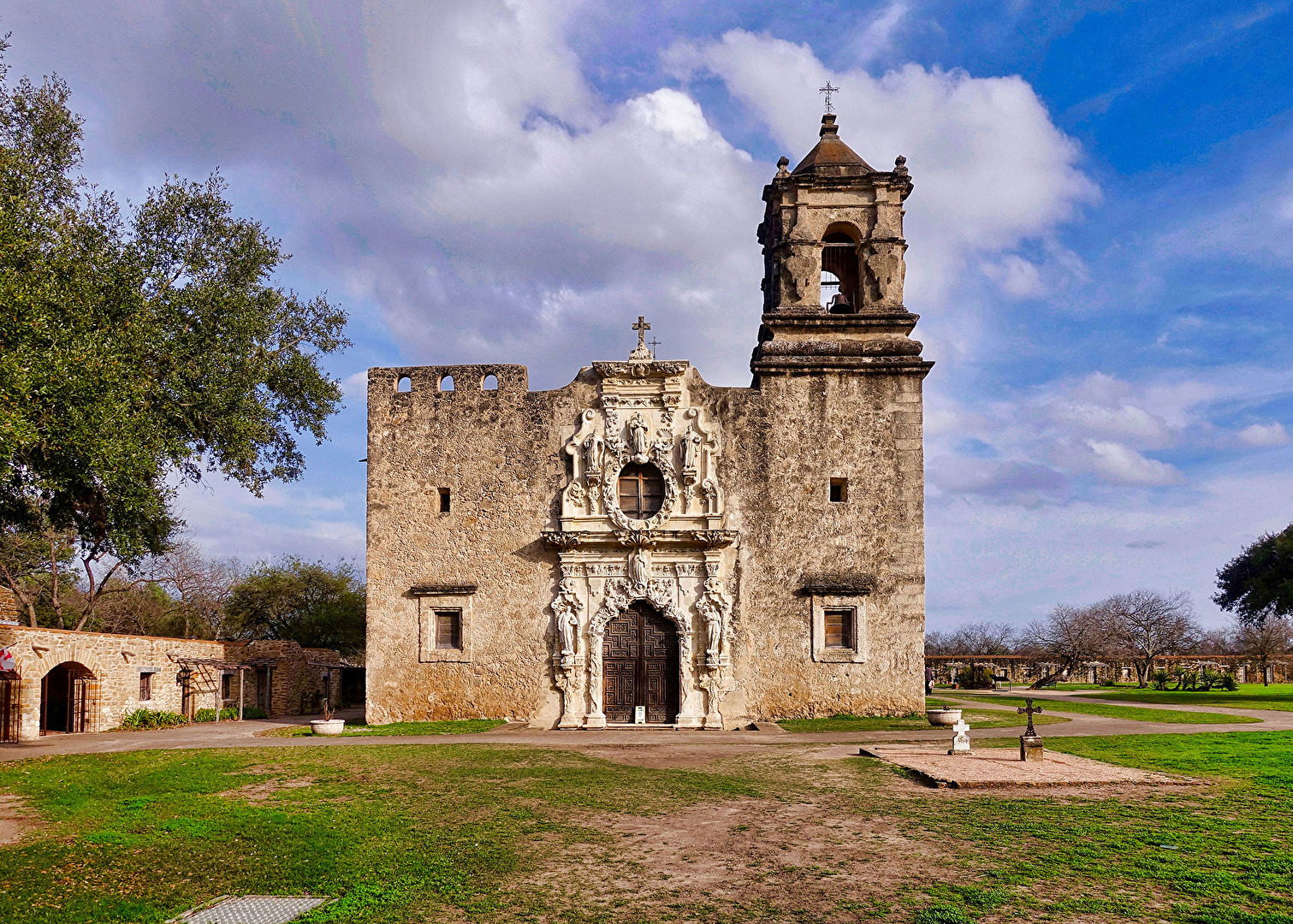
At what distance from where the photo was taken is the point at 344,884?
647 centimetres

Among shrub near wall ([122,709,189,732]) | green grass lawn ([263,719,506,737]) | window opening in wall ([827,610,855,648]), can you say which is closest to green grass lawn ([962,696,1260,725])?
window opening in wall ([827,610,855,648])

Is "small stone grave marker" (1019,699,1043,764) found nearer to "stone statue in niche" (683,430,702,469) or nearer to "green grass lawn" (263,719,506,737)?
"stone statue in niche" (683,430,702,469)

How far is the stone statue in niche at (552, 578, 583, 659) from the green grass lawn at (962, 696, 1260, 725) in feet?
32.7

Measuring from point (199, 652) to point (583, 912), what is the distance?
20906 millimetres

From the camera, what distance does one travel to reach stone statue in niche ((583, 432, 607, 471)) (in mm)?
19641

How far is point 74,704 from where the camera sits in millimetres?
20422

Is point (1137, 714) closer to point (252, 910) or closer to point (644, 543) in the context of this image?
point (644, 543)

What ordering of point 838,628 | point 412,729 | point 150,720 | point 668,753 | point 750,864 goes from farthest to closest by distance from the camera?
point 150,720, point 838,628, point 412,729, point 668,753, point 750,864

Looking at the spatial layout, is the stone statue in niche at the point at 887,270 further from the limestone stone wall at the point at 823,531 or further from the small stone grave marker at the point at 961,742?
the small stone grave marker at the point at 961,742

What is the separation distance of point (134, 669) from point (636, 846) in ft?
59.1

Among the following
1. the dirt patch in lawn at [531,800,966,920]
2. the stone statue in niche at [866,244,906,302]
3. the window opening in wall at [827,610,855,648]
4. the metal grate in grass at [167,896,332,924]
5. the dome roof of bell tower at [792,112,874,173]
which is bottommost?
the dirt patch in lawn at [531,800,966,920]

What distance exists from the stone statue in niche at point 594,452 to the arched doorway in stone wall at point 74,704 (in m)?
11.8

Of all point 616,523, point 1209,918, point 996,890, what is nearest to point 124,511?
point 616,523

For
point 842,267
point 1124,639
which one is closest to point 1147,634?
point 1124,639
